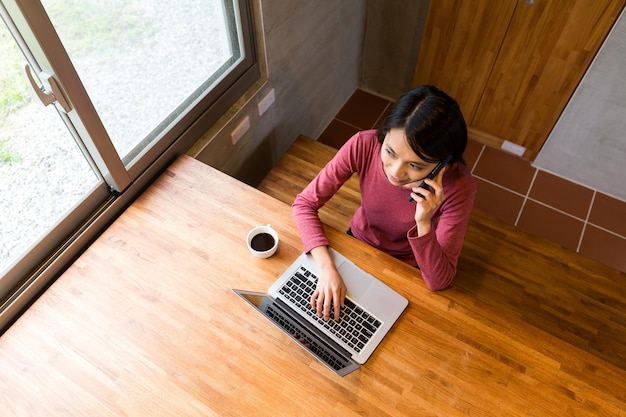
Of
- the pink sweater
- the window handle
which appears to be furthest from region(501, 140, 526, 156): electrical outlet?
the window handle

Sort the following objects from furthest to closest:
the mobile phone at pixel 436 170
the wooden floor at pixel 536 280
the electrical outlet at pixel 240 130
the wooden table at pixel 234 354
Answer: the electrical outlet at pixel 240 130, the wooden floor at pixel 536 280, the mobile phone at pixel 436 170, the wooden table at pixel 234 354

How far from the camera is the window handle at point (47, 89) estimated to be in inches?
41.4

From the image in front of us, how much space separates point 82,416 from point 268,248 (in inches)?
24.6

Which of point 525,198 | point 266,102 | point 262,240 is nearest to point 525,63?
point 525,198

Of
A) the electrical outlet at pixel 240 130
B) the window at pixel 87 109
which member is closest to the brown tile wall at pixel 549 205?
the electrical outlet at pixel 240 130

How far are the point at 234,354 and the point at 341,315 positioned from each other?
0.98ft

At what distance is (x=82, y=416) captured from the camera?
1.01m

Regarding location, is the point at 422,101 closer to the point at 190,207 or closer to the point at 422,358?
the point at 422,358

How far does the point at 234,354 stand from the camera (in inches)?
42.8

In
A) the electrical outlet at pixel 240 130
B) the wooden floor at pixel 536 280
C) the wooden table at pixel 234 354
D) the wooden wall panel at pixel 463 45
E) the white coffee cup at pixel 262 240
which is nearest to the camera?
the wooden table at pixel 234 354

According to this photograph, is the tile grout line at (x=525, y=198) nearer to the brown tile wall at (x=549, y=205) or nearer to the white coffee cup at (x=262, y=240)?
the brown tile wall at (x=549, y=205)

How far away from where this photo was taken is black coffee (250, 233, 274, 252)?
1279 millimetres

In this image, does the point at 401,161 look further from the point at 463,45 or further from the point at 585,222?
the point at 585,222

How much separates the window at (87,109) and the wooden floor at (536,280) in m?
0.60
